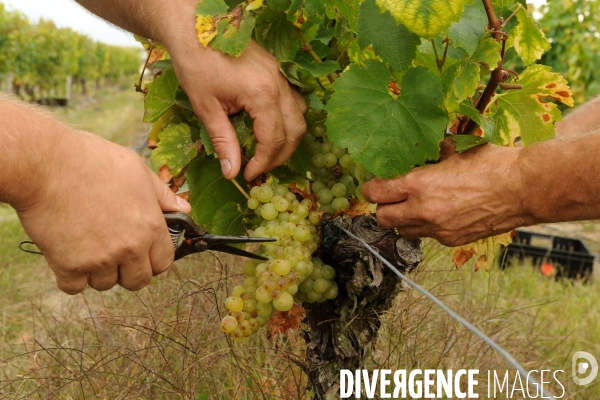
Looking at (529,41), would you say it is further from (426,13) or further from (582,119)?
(582,119)

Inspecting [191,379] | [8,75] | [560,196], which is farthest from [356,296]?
[8,75]

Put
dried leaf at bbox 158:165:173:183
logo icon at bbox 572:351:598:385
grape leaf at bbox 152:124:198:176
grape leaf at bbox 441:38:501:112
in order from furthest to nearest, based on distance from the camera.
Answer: logo icon at bbox 572:351:598:385
dried leaf at bbox 158:165:173:183
grape leaf at bbox 152:124:198:176
grape leaf at bbox 441:38:501:112

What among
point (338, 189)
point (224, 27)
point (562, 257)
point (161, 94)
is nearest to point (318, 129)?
point (338, 189)

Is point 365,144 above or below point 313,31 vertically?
below

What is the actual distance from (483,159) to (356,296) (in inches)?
22.2

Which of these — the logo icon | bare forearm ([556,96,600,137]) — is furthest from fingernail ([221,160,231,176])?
A: the logo icon

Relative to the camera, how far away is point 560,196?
1402 millimetres

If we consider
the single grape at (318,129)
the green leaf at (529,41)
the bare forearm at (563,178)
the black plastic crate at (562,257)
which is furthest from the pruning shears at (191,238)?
the black plastic crate at (562,257)

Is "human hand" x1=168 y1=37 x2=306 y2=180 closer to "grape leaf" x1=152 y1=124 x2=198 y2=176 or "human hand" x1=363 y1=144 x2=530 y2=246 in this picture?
"grape leaf" x1=152 y1=124 x2=198 y2=176

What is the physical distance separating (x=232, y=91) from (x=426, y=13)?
565mm

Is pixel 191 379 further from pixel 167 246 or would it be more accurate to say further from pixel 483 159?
pixel 483 159

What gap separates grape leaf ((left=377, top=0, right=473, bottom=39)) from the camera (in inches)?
46.7

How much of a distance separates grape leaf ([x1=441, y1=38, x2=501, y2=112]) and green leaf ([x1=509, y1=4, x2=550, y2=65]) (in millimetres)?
178

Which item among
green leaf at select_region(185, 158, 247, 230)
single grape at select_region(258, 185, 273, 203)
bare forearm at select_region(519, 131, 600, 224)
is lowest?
green leaf at select_region(185, 158, 247, 230)
